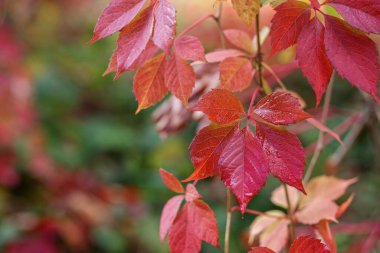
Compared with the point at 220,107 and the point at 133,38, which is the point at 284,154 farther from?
the point at 133,38

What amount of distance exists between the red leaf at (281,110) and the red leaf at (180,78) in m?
0.10

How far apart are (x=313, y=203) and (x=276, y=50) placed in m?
0.32

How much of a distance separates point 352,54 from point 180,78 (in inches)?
7.9

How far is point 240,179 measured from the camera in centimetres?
56

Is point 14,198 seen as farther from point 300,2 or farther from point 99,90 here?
point 300,2

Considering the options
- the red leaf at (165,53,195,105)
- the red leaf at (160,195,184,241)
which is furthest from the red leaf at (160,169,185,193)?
the red leaf at (165,53,195,105)

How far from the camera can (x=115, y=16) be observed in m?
0.58

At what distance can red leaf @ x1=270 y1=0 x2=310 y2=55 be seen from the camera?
1.91 ft

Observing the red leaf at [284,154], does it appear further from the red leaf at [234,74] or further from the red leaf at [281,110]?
the red leaf at [234,74]

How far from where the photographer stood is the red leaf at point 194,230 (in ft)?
2.25

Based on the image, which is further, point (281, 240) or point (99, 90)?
point (99, 90)

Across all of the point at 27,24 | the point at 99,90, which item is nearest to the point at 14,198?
the point at 99,90

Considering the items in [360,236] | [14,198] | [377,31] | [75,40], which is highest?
[377,31]

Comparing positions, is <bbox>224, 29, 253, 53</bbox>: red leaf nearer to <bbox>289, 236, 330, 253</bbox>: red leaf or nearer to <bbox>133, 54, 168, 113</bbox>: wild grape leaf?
<bbox>133, 54, 168, 113</bbox>: wild grape leaf
